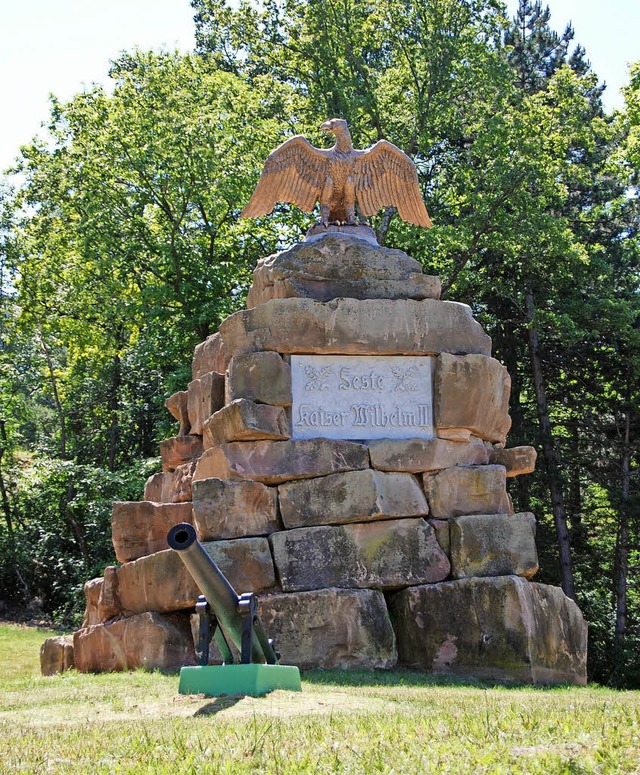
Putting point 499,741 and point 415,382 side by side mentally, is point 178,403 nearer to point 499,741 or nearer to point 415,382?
point 415,382

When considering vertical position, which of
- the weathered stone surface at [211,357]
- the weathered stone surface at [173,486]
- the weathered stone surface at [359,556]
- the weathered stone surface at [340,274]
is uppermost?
the weathered stone surface at [340,274]

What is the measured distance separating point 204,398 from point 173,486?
118cm

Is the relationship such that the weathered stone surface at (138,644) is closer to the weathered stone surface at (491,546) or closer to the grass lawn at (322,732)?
the grass lawn at (322,732)

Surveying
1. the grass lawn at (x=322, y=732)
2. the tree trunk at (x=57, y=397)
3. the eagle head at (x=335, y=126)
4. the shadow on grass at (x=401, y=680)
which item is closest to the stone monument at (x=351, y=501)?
the shadow on grass at (x=401, y=680)

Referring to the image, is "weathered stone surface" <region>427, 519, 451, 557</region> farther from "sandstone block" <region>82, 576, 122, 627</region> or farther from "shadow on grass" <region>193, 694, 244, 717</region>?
"shadow on grass" <region>193, 694, 244, 717</region>

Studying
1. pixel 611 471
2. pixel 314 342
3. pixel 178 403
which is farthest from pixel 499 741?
pixel 611 471

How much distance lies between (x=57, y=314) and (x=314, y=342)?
45.5 ft

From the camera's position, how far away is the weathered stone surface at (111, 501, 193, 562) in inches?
497

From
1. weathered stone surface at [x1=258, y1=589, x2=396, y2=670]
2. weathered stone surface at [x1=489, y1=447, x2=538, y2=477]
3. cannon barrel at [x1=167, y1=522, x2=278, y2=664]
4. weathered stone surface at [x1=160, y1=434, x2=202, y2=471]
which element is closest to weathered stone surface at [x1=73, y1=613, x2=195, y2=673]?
weathered stone surface at [x1=258, y1=589, x2=396, y2=670]

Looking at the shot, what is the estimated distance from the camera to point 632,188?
25297mm

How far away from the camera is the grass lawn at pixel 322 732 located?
5.59 metres

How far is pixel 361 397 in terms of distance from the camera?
12.0 meters

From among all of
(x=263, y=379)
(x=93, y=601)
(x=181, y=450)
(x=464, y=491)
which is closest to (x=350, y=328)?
(x=263, y=379)

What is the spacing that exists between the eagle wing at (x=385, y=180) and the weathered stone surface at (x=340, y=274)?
0.95 m
